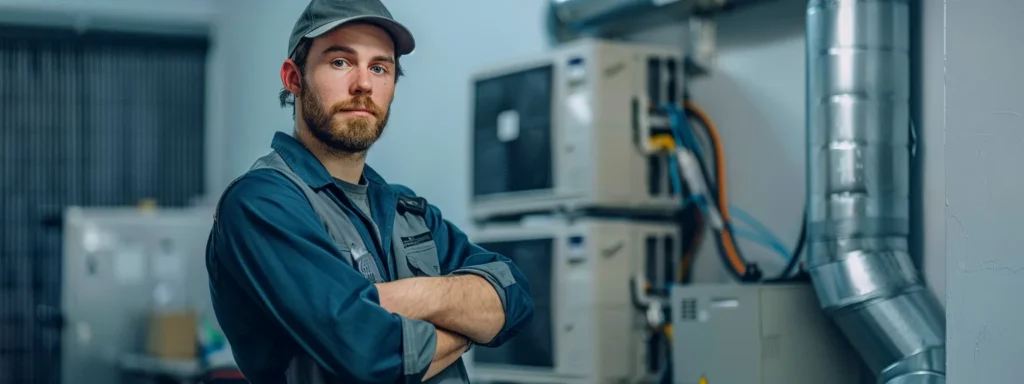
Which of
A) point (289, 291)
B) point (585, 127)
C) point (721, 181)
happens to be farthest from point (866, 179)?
point (289, 291)

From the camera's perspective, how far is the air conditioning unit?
3.53 m

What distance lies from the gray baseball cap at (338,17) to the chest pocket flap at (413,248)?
0.95 feet

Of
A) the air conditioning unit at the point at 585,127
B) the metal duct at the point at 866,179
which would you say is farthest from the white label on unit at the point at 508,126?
the metal duct at the point at 866,179

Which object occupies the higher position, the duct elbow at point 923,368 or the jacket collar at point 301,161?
the jacket collar at point 301,161

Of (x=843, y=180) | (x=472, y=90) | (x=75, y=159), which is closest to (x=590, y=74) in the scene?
(x=472, y=90)

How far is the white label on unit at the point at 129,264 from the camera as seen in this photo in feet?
17.0

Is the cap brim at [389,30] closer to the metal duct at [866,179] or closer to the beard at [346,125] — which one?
the beard at [346,125]

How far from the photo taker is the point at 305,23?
186 centimetres

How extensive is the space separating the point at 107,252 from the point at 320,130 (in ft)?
11.9

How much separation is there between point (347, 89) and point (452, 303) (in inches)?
13.9

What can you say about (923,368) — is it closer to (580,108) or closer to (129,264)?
(580,108)

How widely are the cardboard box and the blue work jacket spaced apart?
3429mm

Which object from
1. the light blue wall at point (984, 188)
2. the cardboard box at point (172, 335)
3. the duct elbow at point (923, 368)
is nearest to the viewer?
the light blue wall at point (984, 188)

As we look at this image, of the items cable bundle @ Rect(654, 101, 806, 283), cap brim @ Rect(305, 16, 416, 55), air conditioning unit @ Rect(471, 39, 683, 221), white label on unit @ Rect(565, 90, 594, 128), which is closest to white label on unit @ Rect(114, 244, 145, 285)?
air conditioning unit @ Rect(471, 39, 683, 221)
